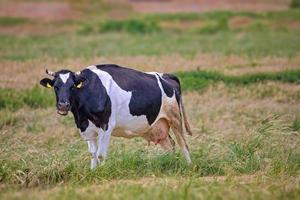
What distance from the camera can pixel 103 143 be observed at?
9.95 meters

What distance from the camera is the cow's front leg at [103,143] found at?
9.92 m

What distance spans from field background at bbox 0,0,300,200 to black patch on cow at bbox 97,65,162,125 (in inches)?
24.5

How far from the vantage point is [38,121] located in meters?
14.0

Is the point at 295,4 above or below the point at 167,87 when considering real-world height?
below

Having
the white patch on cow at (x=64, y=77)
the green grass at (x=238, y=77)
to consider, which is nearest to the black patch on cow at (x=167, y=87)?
the white patch on cow at (x=64, y=77)

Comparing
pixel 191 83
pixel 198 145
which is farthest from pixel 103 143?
pixel 191 83

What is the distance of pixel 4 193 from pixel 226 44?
1984 centimetres

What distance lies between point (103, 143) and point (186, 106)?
553 centimetres

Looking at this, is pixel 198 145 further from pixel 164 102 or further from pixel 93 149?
pixel 93 149

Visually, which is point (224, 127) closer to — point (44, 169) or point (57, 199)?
point (44, 169)

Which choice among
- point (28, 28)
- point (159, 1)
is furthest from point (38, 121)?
point (159, 1)

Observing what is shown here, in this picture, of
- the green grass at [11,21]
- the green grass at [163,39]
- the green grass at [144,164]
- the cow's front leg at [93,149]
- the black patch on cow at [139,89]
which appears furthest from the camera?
the green grass at [11,21]

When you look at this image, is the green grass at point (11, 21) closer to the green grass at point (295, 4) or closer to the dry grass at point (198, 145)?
the green grass at point (295, 4)

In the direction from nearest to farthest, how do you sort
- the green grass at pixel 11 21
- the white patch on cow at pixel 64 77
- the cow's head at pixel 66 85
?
the cow's head at pixel 66 85, the white patch on cow at pixel 64 77, the green grass at pixel 11 21
